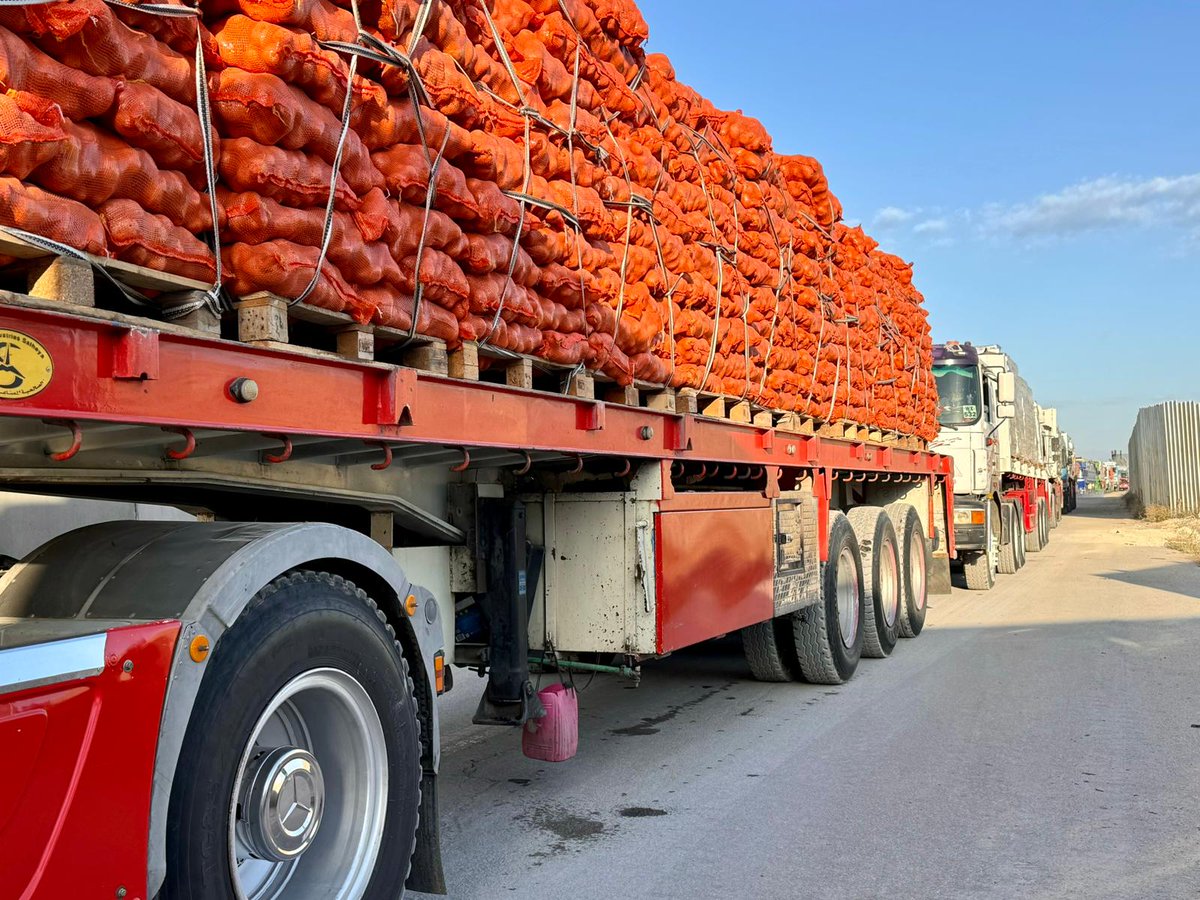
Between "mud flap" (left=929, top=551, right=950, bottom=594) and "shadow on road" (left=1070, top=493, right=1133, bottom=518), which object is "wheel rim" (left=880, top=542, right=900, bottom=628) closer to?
"mud flap" (left=929, top=551, right=950, bottom=594)

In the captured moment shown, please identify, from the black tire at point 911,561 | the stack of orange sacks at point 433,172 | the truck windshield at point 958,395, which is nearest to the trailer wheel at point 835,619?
the stack of orange sacks at point 433,172

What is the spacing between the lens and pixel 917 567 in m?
10.5

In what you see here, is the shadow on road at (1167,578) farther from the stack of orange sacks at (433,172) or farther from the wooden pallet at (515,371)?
the wooden pallet at (515,371)

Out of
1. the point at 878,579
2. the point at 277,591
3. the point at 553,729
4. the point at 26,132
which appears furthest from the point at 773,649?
the point at 26,132

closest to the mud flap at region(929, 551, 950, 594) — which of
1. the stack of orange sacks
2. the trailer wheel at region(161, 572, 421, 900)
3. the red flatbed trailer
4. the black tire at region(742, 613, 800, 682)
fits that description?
the black tire at region(742, 613, 800, 682)

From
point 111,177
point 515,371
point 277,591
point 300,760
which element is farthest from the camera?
point 515,371

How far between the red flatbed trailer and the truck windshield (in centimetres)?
1074

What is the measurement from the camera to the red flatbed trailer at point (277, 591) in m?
2.02

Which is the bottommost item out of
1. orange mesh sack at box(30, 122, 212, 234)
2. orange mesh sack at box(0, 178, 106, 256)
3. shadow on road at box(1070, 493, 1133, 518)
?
shadow on road at box(1070, 493, 1133, 518)

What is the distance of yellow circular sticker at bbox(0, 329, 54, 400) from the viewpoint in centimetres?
191

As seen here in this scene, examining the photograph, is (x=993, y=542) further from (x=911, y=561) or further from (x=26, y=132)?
(x=26, y=132)

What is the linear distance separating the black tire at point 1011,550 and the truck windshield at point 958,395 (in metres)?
2.77

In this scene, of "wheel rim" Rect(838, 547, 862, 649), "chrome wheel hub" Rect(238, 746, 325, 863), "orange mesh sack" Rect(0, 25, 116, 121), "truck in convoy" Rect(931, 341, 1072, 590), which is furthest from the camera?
"truck in convoy" Rect(931, 341, 1072, 590)

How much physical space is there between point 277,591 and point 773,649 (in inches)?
217
